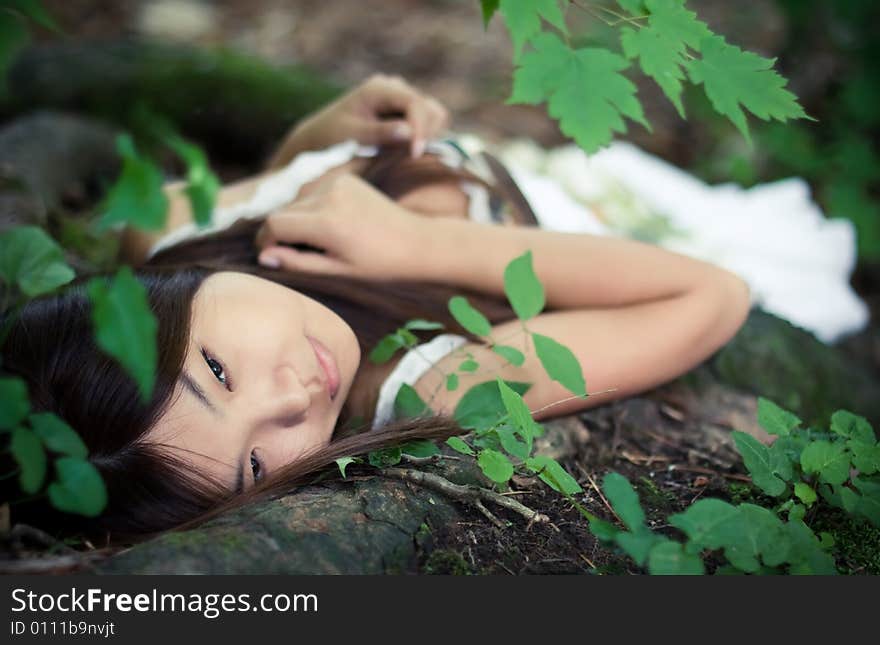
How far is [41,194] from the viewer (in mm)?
3049

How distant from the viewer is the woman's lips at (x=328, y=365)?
66.5 inches

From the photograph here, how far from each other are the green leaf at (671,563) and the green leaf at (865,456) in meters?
0.48

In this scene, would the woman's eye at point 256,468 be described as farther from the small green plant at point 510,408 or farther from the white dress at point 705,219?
the white dress at point 705,219

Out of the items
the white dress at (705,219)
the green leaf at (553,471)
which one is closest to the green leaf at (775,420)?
the green leaf at (553,471)

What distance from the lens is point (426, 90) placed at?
207 inches

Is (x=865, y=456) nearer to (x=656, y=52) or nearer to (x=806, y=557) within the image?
(x=806, y=557)

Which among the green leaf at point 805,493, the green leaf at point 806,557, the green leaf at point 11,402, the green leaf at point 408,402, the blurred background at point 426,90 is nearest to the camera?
the green leaf at point 11,402

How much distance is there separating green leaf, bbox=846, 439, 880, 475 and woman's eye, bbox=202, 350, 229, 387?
1.13 m

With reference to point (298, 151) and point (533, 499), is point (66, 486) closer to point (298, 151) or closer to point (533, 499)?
point (533, 499)

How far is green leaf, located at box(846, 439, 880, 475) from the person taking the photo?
1449mm

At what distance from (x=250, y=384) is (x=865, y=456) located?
1105mm

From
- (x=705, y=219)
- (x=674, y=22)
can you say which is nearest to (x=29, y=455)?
(x=674, y=22)

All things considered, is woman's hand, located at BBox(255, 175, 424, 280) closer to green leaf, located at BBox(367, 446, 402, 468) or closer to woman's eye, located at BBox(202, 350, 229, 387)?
woman's eye, located at BBox(202, 350, 229, 387)

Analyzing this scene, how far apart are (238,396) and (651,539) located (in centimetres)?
76
